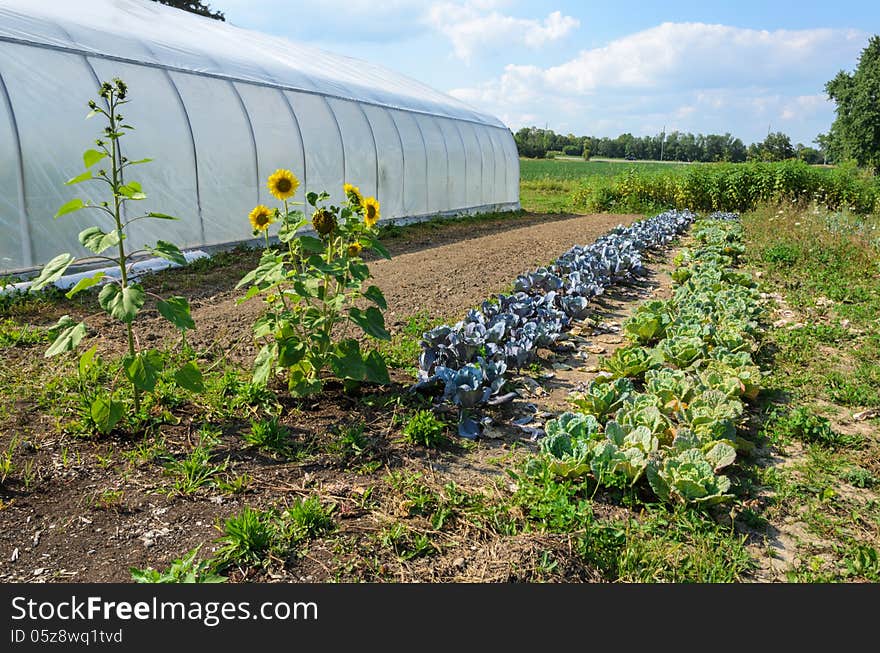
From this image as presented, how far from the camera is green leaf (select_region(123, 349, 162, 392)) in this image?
294cm

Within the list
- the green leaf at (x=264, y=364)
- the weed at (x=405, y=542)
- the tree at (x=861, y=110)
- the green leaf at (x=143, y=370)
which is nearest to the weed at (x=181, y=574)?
the weed at (x=405, y=542)

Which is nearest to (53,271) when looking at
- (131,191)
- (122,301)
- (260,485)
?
(122,301)

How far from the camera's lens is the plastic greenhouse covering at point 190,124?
22.3ft

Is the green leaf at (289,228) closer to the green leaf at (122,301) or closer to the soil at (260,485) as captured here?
the green leaf at (122,301)

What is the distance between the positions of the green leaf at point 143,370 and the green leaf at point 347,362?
909mm

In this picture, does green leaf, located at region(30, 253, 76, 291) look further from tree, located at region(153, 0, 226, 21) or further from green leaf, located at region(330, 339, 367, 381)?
tree, located at region(153, 0, 226, 21)

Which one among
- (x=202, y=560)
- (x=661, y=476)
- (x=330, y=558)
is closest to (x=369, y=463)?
(x=330, y=558)

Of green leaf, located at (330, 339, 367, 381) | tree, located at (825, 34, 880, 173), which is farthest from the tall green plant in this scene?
tree, located at (825, 34, 880, 173)

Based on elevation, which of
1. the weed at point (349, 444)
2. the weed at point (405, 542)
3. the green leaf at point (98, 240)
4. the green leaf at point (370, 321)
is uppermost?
the green leaf at point (98, 240)

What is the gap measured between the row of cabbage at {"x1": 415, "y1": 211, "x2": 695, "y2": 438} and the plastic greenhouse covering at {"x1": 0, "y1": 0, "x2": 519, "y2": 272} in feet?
16.3

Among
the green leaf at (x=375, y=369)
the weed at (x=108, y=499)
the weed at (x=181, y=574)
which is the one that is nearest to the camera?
the weed at (x=181, y=574)

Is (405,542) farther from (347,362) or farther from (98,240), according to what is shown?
(98,240)

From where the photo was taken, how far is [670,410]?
365 centimetres

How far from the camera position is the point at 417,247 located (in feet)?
34.6
